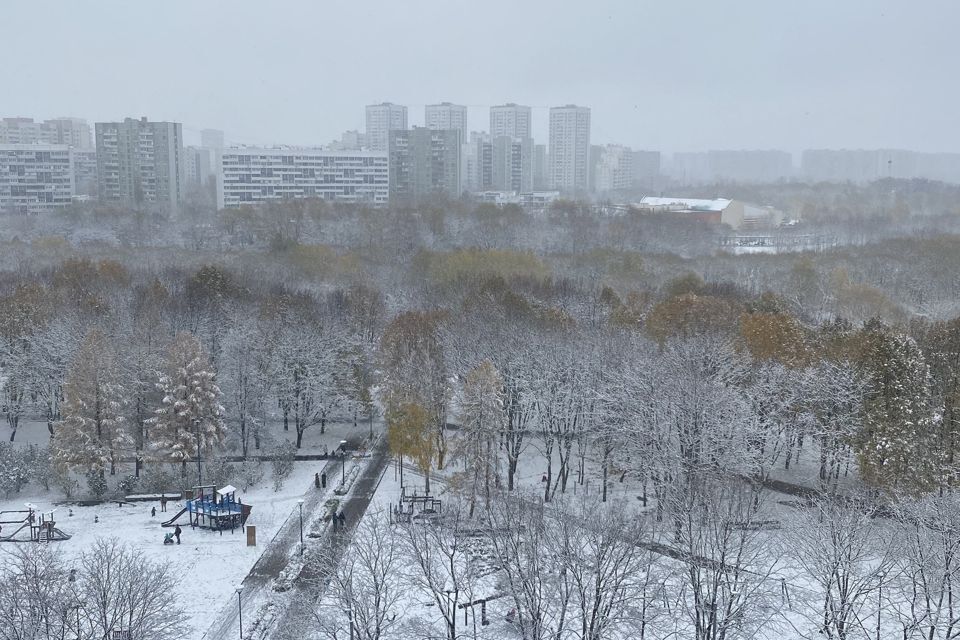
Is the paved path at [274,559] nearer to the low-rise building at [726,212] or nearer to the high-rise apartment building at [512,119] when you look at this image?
the low-rise building at [726,212]

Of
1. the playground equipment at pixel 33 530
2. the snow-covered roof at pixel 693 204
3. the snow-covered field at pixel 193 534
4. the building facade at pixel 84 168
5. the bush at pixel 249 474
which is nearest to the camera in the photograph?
the snow-covered field at pixel 193 534

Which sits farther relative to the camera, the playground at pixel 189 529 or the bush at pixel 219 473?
the bush at pixel 219 473

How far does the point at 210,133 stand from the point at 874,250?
6597 inches

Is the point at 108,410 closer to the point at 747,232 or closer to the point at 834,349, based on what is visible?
the point at 834,349

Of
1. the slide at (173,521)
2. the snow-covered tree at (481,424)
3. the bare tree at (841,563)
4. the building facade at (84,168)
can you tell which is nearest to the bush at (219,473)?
Result: the slide at (173,521)

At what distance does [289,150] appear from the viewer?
89.8 m

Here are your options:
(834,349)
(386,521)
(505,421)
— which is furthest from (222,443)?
(834,349)

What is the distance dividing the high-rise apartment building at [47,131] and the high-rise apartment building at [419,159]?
52.9m

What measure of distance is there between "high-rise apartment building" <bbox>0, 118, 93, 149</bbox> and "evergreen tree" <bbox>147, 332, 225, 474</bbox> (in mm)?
109431

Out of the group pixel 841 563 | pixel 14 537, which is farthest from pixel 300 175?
pixel 841 563

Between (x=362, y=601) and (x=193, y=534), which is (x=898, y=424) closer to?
(x=362, y=601)

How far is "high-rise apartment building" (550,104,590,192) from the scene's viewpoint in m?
146

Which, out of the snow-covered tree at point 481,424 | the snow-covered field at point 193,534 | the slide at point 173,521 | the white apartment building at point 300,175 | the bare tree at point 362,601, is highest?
the white apartment building at point 300,175

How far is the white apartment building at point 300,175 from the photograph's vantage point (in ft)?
287
